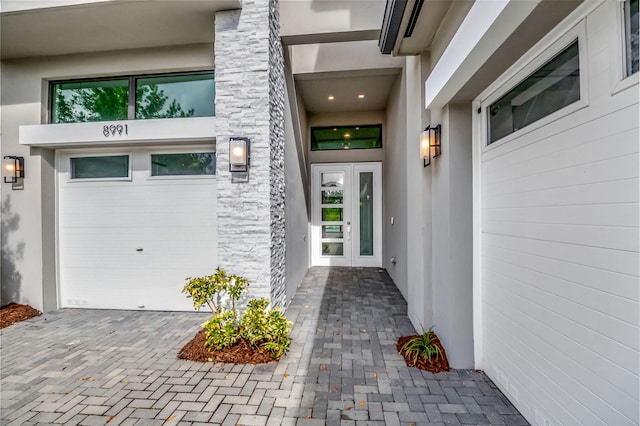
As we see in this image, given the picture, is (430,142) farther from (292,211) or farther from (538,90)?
(292,211)

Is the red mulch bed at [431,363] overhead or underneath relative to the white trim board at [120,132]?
underneath

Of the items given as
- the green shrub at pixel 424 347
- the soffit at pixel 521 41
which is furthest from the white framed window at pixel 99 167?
the soffit at pixel 521 41

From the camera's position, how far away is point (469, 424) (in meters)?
1.94

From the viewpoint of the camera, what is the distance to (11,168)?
4.01 m

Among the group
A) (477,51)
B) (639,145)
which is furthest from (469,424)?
(477,51)

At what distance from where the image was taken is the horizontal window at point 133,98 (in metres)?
4.06

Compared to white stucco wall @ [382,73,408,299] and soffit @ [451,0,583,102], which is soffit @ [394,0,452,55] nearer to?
soffit @ [451,0,583,102]

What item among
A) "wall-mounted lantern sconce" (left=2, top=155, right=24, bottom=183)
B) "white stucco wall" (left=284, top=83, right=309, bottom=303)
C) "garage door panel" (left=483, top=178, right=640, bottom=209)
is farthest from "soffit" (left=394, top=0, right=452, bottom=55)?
"wall-mounted lantern sconce" (left=2, top=155, right=24, bottom=183)

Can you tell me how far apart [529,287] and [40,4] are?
5.83 metres

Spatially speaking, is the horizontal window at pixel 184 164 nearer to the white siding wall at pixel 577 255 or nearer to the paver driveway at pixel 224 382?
the paver driveway at pixel 224 382

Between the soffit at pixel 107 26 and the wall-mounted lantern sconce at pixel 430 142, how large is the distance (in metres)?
2.75

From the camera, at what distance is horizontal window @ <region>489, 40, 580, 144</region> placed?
5.32ft

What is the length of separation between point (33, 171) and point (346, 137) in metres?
5.91

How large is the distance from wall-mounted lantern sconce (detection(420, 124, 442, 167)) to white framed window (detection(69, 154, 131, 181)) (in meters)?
4.36
